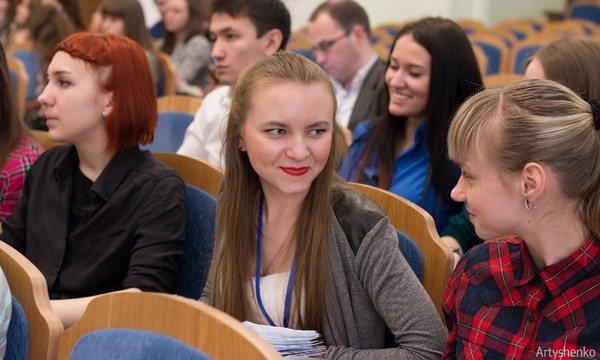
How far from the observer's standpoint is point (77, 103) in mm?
2295

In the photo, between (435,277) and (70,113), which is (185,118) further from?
(435,277)

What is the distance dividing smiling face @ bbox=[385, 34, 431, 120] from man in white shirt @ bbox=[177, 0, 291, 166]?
2.02ft

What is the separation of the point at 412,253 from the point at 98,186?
81 centimetres

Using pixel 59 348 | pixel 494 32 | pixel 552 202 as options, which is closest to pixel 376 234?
pixel 552 202

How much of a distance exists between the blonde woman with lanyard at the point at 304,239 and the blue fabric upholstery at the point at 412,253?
192 millimetres

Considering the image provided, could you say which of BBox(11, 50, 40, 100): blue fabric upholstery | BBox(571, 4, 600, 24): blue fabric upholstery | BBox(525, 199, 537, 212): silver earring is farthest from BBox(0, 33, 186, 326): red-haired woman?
BBox(571, 4, 600, 24): blue fabric upholstery

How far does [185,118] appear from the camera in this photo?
327 cm

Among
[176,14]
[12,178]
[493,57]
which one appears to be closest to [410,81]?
[12,178]

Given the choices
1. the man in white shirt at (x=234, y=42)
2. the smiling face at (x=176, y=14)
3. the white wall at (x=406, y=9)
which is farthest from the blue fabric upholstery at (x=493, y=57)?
the man in white shirt at (x=234, y=42)

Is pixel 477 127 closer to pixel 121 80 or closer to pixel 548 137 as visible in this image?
pixel 548 137

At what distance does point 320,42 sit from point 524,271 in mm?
3097

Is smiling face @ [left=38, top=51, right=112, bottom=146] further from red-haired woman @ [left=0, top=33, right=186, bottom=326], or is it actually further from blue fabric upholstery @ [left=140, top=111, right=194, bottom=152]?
blue fabric upholstery @ [left=140, top=111, right=194, bottom=152]

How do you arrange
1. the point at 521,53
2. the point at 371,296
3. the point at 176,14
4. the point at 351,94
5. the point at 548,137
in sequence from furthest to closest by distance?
the point at 521,53, the point at 176,14, the point at 351,94, the point at 371,296, the point at 548,137

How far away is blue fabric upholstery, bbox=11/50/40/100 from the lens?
502 centimetres
